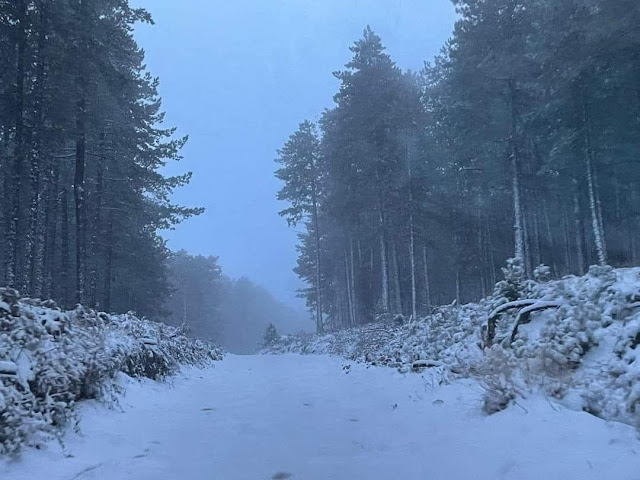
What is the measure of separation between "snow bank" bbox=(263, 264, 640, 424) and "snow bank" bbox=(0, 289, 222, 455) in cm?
431

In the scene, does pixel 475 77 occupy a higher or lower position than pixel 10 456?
higher

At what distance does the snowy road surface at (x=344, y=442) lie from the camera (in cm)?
333

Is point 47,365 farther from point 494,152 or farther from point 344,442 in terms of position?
point 494,152

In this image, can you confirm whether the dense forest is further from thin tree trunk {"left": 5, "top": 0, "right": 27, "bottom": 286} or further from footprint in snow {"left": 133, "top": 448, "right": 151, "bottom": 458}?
thin tree trunk {"left": 5, "top": 0, "right": 27, "bottom": 286}

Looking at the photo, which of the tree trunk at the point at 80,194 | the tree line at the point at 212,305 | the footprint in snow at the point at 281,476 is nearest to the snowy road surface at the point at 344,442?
the footprint in snow at the point at 281,476


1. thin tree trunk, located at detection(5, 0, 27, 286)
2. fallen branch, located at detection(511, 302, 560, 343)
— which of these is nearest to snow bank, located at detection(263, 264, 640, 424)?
fallen branch, located at detection(511, 302, 560, 343)

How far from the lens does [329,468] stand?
3887 mm

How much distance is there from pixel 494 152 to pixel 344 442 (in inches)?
739

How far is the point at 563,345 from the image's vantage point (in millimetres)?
4719

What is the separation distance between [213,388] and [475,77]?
16609 millimetres

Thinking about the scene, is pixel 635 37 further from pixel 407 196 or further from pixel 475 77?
pixel 407 196

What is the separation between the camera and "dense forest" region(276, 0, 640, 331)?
15695 mm

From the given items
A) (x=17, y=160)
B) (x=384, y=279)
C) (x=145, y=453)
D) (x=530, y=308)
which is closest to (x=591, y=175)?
(x=384, y=279)

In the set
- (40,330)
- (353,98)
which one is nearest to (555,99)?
(353,98)
